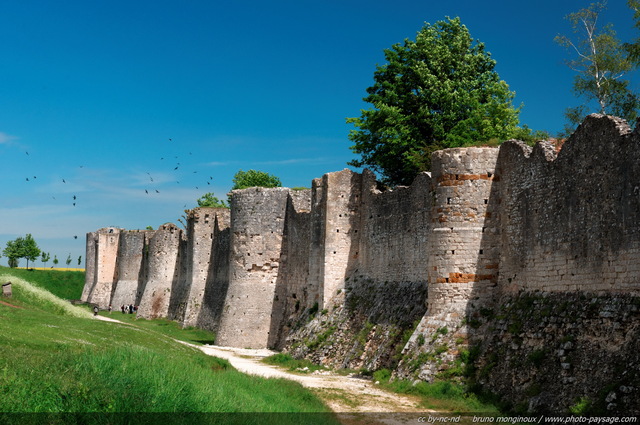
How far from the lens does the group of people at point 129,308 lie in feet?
210

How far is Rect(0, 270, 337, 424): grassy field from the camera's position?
39.7 feet

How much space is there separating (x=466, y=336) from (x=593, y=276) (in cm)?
528

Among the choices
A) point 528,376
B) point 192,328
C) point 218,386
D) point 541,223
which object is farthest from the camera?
point 192,328

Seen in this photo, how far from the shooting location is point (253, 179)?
7544 centimetres

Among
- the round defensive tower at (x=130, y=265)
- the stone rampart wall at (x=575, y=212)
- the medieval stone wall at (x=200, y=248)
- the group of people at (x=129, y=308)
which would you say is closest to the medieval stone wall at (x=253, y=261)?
the medieval stone wall at (x=200, y=248)

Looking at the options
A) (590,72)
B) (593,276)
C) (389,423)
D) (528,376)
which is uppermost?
(590,72)

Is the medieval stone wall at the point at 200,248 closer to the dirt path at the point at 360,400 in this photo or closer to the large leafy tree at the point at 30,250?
the dirt path at the point at 360,400

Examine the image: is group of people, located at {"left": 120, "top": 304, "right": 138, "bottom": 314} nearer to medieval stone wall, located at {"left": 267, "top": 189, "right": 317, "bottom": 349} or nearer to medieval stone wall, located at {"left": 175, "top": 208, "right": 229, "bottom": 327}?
medieval stone wall, located at {"left": 175, "top": 208, "right": 229, "bottom": 327}

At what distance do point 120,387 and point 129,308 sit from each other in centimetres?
5323

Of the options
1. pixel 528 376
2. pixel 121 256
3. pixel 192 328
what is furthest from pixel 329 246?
pixel 121 256

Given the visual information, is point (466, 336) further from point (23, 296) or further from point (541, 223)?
point (23, 296)

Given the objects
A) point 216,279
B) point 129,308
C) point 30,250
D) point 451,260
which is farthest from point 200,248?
point 30,250

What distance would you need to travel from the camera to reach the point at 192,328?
47562 millimetres

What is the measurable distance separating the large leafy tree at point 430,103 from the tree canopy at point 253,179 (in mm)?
35184
